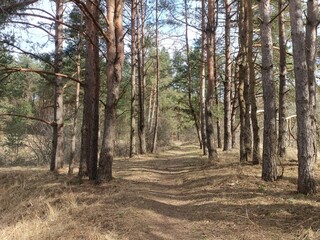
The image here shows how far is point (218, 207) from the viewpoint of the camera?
6.88m

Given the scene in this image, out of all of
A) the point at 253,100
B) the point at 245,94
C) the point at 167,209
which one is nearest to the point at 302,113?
the point at 167,209

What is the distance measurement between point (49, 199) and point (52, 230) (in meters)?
2.59

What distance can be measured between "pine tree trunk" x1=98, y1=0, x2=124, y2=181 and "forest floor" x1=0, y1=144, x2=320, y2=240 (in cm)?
54

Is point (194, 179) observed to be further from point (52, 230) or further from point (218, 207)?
point (52, 230)

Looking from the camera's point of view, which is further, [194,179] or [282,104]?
[282,104]

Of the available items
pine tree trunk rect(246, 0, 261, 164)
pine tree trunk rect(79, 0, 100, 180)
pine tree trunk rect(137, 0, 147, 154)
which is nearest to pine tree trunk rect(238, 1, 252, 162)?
pine tree trunk rect(246, 0, 261, 164)

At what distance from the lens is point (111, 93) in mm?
9461

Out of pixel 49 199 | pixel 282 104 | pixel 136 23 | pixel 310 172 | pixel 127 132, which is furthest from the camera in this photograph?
pixel 127 132

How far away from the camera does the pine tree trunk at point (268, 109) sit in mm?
8444

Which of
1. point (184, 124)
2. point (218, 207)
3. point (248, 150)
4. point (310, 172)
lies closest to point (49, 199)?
point (218, 207)

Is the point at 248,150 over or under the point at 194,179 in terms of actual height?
over

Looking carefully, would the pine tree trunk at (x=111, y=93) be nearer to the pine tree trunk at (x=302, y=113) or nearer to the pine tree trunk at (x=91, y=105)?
the pine tree trunk at (x=91, y=105)

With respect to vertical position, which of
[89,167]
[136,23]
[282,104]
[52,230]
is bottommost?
[52,230]

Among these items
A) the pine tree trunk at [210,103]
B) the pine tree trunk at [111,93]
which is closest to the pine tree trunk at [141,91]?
the pine tree trunk at [210,103]
